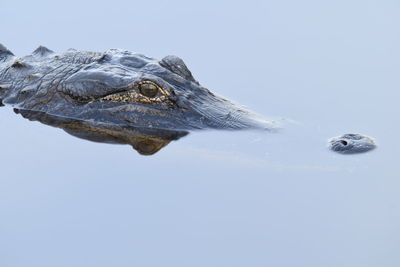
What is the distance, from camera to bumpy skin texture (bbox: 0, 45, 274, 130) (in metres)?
7.12

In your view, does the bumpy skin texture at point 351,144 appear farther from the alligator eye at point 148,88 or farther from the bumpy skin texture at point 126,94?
the alligator eye at point 148,88

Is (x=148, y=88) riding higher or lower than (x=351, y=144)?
higher

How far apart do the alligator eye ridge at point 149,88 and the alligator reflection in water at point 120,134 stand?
0.31 metres

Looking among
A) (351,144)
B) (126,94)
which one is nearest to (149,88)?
(126,94)

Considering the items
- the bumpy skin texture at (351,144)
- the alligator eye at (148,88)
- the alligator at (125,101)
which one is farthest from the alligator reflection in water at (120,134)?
the bumpy skin texture at (351,144)

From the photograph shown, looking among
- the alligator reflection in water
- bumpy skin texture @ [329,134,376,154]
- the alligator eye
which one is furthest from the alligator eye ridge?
bumpy skin texture @ [329,134,376,154]

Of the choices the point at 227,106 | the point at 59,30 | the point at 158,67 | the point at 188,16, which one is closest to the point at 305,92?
the point at 227,106

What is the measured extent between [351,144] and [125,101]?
1.99 meters

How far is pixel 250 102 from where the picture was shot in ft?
26.1

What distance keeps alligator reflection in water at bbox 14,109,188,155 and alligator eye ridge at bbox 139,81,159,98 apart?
31cm

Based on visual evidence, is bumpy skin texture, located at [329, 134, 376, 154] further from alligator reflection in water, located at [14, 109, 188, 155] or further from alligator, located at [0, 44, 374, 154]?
alligator reflection in water, located at [14, 109, 188, 155]

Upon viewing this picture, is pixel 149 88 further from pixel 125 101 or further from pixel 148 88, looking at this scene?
pixel 125 101

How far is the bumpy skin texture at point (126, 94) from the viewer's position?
7.12 meters

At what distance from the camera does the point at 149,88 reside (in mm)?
7105
